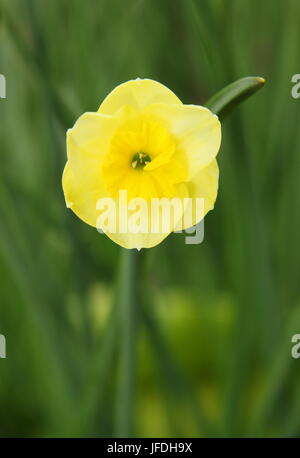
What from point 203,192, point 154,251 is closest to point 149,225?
point 203,192

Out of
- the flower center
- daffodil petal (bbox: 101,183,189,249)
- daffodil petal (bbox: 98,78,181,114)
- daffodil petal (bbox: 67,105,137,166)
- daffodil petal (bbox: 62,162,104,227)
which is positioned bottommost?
daffodil petal (bbox: 101,183,189,249)

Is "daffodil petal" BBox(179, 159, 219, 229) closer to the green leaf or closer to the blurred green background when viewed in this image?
the green leaf

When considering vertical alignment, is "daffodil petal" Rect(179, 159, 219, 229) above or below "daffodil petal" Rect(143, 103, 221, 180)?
below

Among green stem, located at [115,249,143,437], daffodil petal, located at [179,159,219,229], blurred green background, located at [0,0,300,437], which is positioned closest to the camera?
daffodil petal, located at [179,159,219,229]

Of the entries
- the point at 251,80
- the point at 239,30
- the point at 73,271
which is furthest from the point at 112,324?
the point at 239,30

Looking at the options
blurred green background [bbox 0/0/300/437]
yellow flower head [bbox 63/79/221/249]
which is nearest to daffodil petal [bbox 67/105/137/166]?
yellow flower head [bbox 63/79/221/249]
